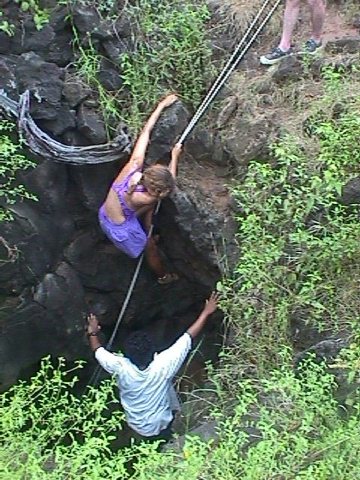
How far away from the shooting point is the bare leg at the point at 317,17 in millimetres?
5070

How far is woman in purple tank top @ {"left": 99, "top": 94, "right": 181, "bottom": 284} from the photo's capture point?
14.8 feet

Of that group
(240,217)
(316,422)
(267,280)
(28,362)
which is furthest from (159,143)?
(316,422)

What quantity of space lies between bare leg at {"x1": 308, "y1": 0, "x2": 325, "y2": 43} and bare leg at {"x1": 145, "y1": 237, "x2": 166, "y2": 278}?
180 centimetres

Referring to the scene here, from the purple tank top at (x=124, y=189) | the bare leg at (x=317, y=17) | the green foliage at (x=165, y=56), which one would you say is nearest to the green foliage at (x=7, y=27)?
the green foliage at (x=165, y=56)

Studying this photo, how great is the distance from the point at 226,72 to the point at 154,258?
4.58ft

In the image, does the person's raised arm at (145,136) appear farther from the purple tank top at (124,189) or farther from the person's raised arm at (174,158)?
the person's raised arm at (174,158)

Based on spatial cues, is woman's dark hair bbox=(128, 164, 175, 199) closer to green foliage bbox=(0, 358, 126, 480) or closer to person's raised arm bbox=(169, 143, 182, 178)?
person's raised arm bbox=(169, 143, 182, 178)

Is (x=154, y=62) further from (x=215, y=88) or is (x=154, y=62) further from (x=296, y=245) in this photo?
(x=296, y=245)

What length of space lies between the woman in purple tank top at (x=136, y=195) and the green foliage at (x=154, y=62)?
151 millimetres

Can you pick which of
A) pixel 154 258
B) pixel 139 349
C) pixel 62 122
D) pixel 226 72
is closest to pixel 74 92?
pixel 62 122

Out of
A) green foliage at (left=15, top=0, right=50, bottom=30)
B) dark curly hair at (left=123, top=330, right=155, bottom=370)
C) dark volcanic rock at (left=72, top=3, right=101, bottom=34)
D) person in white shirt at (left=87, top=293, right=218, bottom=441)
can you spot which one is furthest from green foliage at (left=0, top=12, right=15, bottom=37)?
dark curly hair at (left=123, top=330, right=155, bottom=370)

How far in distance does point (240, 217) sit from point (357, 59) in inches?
55.1

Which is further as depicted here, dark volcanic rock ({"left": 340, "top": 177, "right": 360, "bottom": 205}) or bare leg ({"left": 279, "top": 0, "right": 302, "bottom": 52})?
bare leg ({"left": 279, "top": 0, "right": 302, "bottom": 52})

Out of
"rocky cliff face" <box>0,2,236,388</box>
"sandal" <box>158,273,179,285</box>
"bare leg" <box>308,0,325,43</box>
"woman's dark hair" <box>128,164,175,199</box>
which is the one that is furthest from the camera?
"sandal" <box>158,273,179,285</box>
